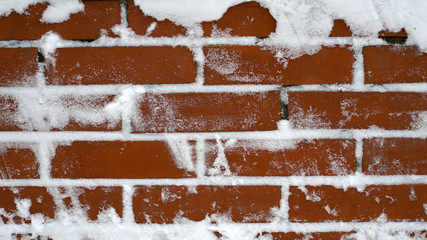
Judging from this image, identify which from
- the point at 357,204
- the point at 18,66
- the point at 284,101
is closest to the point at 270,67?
the point at 284,101

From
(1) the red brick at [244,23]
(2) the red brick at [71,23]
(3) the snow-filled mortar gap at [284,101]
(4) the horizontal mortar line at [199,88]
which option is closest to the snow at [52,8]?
(2) the red brick at [71,23]

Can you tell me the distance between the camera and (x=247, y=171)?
50 centimetres

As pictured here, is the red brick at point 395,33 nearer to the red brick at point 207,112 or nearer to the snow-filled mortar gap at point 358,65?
the snow-filled mortar gap at point 358,65

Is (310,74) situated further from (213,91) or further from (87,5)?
(87,5)

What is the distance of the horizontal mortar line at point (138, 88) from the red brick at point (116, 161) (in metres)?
0.09

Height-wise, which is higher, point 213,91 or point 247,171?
point 213,91

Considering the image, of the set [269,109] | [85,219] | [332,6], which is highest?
[332,6]

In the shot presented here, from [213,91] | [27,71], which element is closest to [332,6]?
[213,91]

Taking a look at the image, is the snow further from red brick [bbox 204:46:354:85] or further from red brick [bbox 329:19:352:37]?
red brick [bbox 329:19:352:37]

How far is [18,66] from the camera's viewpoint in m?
0.48

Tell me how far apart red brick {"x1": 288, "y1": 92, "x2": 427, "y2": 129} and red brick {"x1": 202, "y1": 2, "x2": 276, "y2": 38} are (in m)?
0.12

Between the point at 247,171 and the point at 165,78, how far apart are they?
209 mm

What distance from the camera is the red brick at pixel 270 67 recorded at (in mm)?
478

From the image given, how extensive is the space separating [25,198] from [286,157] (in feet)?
1.50
